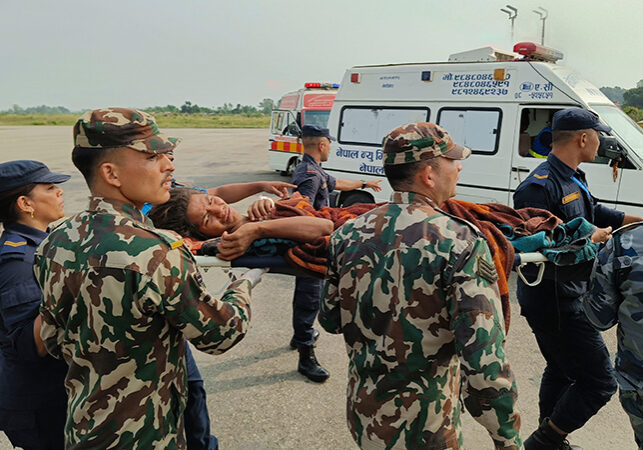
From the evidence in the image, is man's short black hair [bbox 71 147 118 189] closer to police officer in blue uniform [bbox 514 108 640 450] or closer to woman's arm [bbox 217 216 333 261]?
woman's arm [bbox 217 216 333 261]

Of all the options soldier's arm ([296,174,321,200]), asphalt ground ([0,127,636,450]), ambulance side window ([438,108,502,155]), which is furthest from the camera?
ambulance side window ([438,108,502,155])

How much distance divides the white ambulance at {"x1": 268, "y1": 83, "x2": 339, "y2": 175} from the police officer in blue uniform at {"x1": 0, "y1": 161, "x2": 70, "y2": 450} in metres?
10.9

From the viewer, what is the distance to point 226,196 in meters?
3.32

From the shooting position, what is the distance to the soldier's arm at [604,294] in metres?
1.94

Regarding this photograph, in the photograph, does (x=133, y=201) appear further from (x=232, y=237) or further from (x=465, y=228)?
(x=465, y=228)

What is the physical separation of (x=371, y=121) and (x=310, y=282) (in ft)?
14.2

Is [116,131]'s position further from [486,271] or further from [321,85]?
[321,85]

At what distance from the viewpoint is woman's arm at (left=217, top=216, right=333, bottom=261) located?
7.81ft

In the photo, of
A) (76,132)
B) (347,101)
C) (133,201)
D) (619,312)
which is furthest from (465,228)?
(347,101)

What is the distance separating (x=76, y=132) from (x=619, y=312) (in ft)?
7.03

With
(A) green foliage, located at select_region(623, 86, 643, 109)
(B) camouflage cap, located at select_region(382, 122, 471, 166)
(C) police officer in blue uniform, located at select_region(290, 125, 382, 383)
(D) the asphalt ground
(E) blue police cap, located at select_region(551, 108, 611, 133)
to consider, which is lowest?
(D) the asphalt ground

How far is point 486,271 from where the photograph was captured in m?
1.57

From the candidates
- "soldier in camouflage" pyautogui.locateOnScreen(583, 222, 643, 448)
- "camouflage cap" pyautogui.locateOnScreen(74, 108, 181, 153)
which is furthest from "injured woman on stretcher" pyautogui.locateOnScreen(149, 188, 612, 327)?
"camouflage cap" pyautogui.locateOnScreen(74, 108, 181, 153)

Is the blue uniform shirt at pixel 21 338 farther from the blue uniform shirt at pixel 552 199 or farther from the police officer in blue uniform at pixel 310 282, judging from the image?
the blue uniform shirt at pixel 552 199
